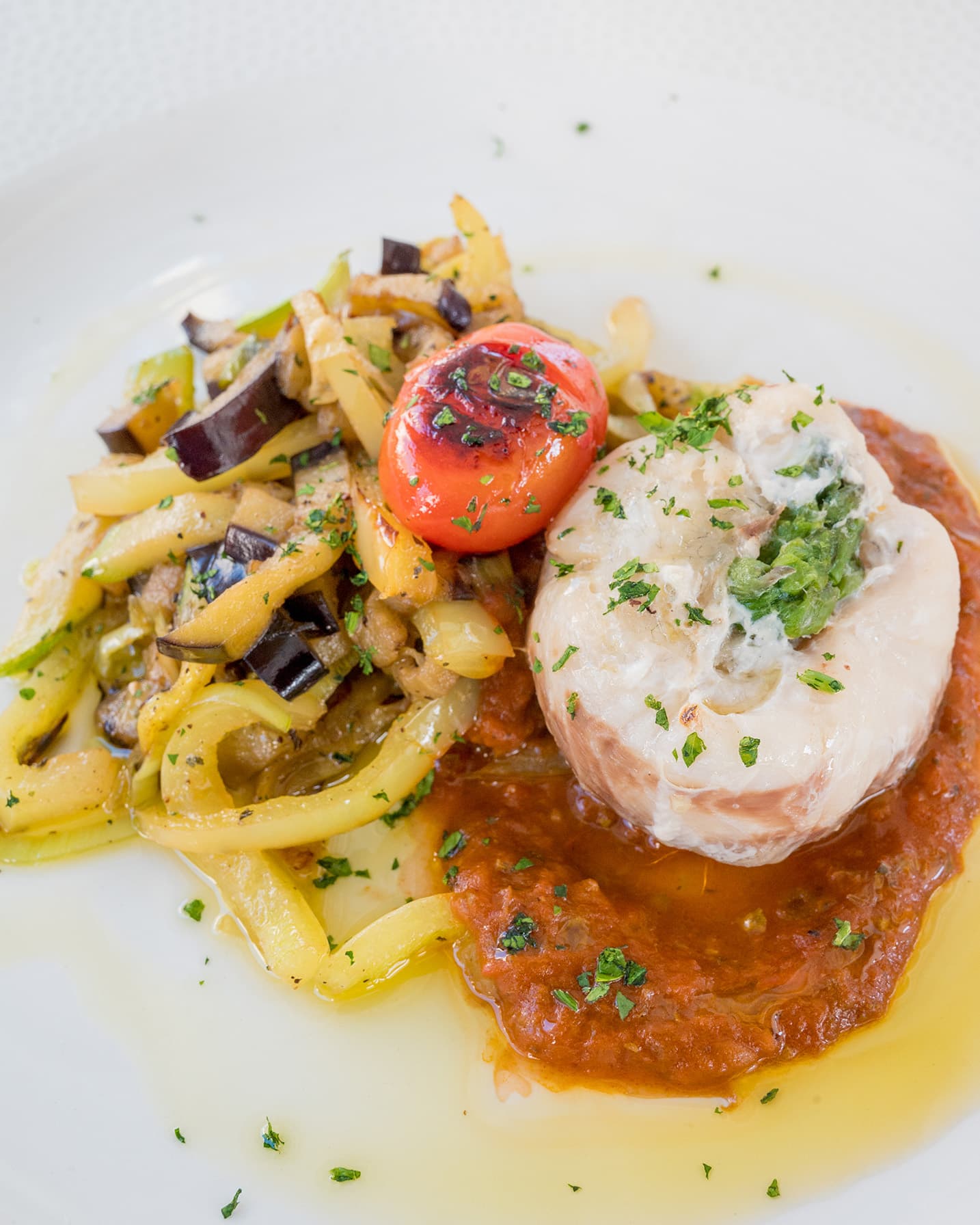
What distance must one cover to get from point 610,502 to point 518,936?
4.99ft

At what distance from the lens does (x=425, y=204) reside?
5.60 meters

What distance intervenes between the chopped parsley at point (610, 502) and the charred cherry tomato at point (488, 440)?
14 centimetres

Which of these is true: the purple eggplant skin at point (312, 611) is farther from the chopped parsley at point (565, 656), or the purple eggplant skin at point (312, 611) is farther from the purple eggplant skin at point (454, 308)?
the purple eggplant skin at point (454, 308)

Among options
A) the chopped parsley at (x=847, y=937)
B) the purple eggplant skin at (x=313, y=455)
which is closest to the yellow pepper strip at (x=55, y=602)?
the purple eggplant skin at (x=313, y=455)

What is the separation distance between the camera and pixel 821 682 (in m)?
3.25

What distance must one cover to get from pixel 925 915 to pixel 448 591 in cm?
208

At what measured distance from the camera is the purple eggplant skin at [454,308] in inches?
166

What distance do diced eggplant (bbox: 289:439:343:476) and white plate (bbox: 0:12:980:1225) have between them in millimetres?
1467

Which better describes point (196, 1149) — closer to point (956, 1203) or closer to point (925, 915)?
point (956, 1203)

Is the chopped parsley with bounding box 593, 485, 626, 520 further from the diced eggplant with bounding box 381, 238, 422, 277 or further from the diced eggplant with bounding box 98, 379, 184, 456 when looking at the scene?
the diced eggplant with bounding box 98, 379, 184, 456

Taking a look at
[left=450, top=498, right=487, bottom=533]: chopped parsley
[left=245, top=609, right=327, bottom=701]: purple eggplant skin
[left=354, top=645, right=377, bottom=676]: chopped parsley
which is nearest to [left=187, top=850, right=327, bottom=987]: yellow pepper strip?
[left=245, top=609, right=327, bottom=701]: purple eggplant skin

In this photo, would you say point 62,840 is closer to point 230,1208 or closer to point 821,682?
point 230,1208

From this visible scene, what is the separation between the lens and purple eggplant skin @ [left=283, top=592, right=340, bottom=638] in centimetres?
381

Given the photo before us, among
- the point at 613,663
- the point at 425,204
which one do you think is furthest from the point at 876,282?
the point at 613,663
